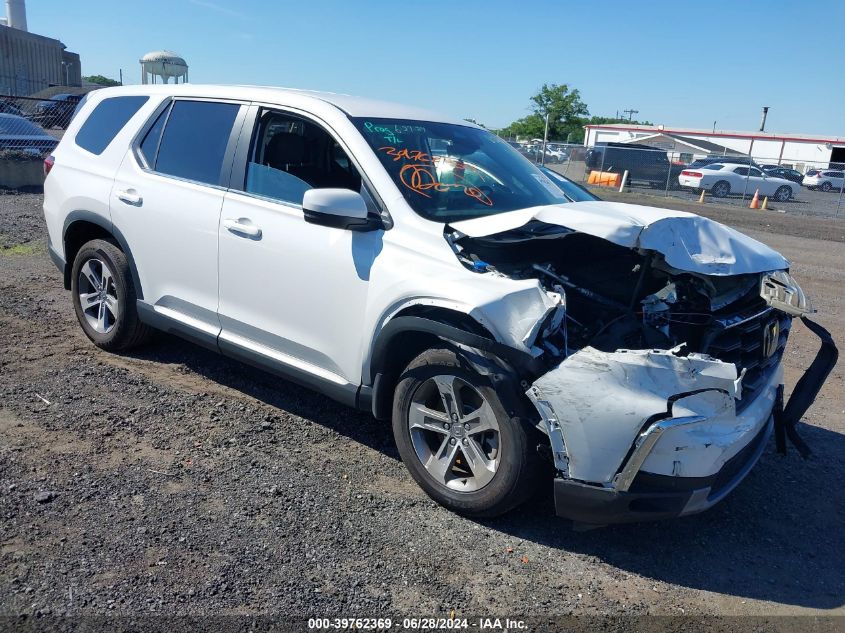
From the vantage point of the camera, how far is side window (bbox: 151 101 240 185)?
4.62 metres

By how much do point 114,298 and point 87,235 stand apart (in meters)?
0.65

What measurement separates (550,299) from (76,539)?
243 centimetres

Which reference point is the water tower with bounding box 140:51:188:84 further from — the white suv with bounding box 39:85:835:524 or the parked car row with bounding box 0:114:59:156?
the white suv with bounding box 39:85:835:524

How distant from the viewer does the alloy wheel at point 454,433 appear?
347cm

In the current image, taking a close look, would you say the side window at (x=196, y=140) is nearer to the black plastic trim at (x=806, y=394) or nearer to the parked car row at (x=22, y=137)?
the black plastic trim at (x=806, y=394)

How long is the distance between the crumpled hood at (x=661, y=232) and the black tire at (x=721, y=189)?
26991mm

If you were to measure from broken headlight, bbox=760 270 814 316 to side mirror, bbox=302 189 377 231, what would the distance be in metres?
2.05

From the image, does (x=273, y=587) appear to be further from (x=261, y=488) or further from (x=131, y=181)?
(x=131, y=181)

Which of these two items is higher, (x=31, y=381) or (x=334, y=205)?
(x=334, y=205)

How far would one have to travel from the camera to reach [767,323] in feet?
12.4

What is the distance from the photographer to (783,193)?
93.5 ft

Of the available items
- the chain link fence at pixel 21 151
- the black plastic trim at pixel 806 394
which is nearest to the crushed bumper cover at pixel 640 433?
the black plastic trim at pixel 806 394

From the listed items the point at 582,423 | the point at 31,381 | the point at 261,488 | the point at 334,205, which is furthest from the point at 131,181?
the point at 582,423

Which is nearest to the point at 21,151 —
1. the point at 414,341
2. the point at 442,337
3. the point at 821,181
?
the point at 414,341
